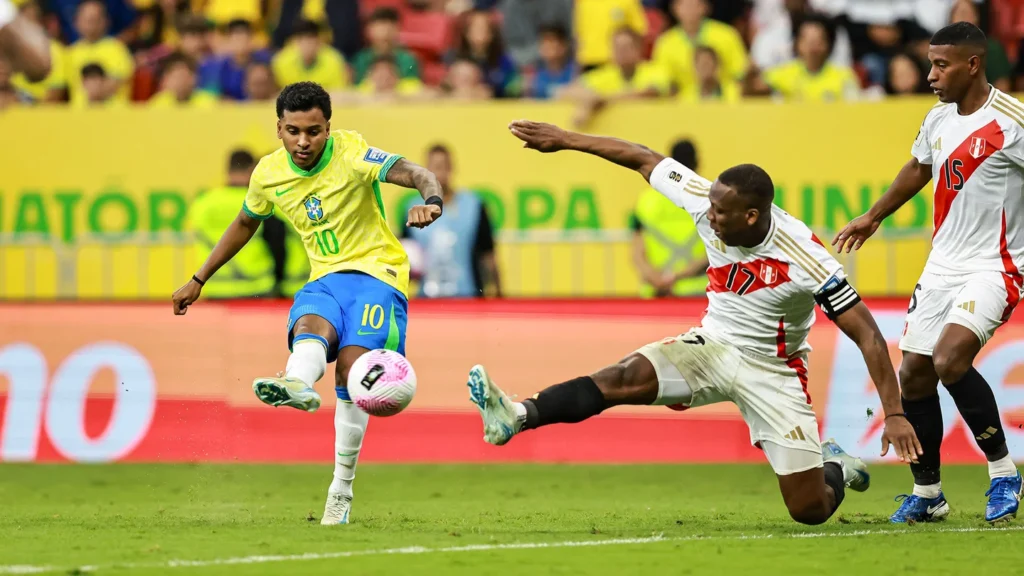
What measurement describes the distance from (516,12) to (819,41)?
3400mm

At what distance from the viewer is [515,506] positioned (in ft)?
32.2

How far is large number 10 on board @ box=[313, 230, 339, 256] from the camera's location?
28.4ft

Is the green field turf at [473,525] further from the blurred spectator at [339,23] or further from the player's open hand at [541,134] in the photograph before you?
the blurred spectator at [339,23]

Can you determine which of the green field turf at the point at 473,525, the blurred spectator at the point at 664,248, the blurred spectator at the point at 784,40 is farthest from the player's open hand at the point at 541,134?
the blurred spectator at the point at 784,40

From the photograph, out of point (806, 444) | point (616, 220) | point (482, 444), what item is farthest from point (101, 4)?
point (806, 444)

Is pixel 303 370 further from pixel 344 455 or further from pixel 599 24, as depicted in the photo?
pixel 599 24

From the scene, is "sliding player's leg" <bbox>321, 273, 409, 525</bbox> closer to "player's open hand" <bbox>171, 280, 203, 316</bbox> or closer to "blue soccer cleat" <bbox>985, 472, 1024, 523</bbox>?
"player's open hand" <bbox>171, 280, 203, 316</bbox>

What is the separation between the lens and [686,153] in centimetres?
1341

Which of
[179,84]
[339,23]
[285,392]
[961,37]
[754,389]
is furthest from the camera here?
[339,23]

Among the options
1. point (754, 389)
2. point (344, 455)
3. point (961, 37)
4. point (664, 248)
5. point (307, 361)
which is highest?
point (961, 37)

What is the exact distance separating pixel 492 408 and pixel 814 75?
936 centimetres

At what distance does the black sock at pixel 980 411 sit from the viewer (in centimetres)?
848

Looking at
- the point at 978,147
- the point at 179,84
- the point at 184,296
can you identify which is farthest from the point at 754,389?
the point at 179,84

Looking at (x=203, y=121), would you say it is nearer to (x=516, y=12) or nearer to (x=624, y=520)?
(x=516, y=12)
